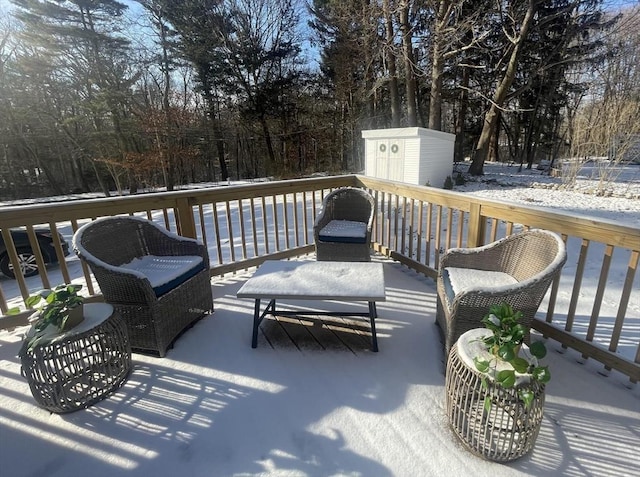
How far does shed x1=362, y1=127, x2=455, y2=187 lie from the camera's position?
29.8ft

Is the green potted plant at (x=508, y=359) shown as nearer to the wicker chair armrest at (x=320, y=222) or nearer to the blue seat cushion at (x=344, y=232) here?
the blue seat cushion at (x=344, y=232)

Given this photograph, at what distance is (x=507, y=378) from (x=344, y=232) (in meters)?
2.08

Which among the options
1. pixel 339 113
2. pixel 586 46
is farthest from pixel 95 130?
pixel 586 46

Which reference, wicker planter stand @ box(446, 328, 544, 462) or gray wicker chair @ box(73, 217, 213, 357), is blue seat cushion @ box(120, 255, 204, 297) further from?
wicker planter stand @ box(446, 328, 544, 462)

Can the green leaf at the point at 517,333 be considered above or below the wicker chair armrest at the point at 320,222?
above

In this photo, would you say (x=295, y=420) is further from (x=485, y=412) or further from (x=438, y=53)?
(x=438, y=53)

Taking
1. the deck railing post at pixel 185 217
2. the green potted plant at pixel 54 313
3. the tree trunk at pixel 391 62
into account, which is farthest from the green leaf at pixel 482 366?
the tree trunk at pixel 391 62

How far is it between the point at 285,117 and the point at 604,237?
14737 millimetres

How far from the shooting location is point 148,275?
2.20 metres

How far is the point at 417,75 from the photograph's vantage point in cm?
1018

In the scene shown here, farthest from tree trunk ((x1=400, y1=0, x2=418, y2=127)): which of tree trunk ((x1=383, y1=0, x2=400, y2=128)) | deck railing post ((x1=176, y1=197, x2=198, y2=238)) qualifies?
deck railing post ((x1=176, y1=197, x2=198, y2=238))

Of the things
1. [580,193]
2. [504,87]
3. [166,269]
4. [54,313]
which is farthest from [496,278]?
[504,87]

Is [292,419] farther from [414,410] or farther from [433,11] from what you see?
[433,11]

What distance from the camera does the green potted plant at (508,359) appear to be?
1.23 m
